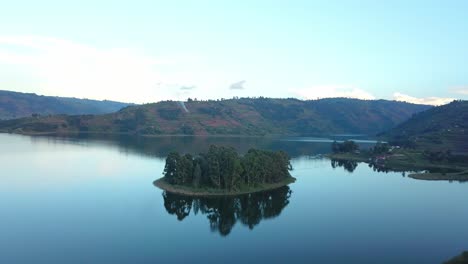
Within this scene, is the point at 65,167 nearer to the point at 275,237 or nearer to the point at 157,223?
the point at 157,223

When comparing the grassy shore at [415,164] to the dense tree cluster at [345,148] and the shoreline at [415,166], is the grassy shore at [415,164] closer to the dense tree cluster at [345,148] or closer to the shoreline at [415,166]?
the shoreline at [415,166]

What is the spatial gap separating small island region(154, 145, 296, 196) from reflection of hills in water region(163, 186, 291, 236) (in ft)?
7.26

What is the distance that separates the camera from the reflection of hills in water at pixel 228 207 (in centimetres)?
5956

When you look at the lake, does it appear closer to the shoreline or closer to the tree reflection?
the shoreline

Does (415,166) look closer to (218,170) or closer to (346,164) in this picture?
(346,164)

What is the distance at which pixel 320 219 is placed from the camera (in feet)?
200

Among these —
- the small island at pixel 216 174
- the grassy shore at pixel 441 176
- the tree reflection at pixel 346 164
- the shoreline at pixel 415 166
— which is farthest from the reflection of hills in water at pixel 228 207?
the tree reflection at pixel 346 164

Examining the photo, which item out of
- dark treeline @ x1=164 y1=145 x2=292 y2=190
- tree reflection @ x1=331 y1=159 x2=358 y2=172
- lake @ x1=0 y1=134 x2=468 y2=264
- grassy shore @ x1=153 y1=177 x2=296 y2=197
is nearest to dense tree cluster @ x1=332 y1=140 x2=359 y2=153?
tree reflection @ x1=331 y1=159 x2=358 y2=172

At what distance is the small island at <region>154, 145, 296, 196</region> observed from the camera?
73.6 m

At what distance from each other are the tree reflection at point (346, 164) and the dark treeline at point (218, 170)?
47.1 m

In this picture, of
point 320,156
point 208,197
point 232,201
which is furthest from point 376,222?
point 320,156

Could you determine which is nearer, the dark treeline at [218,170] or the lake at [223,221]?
the lake at [223,221]

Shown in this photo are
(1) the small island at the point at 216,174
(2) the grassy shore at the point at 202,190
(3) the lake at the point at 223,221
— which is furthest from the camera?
(1) the small island at the point at 216,174

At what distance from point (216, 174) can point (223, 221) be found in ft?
51.7
